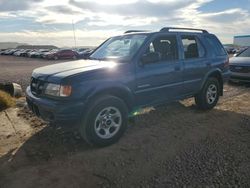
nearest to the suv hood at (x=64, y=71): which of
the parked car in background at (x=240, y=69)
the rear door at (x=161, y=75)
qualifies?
the rear door at (x=161, y=75)

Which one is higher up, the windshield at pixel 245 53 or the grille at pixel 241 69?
the windshield at pixel 245 53

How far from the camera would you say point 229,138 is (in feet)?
16.7

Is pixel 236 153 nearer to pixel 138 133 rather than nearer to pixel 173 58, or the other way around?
pixel 138 133

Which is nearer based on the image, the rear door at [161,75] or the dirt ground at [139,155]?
the dirt ground at [139,155]

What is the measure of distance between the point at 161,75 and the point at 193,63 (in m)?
1.16

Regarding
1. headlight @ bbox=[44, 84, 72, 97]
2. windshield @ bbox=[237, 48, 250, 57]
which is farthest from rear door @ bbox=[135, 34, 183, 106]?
windshield @ bbox=[237, 48, 250, 57]

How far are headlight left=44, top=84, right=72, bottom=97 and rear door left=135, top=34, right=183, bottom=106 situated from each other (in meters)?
1.35

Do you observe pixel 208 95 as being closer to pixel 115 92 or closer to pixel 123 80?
pixel 123 80

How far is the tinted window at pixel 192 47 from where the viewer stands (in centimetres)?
613

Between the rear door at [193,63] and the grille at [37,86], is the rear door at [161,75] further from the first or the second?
the grille at [37,86]

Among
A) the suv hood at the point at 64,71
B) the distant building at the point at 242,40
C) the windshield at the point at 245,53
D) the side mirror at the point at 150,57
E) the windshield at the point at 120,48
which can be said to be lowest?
the distant building at the point at 242,40

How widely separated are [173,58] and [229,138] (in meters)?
1.89

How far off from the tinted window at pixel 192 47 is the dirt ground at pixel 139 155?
137 centimetres

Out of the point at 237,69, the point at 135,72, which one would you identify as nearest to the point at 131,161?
the point at 135,72
